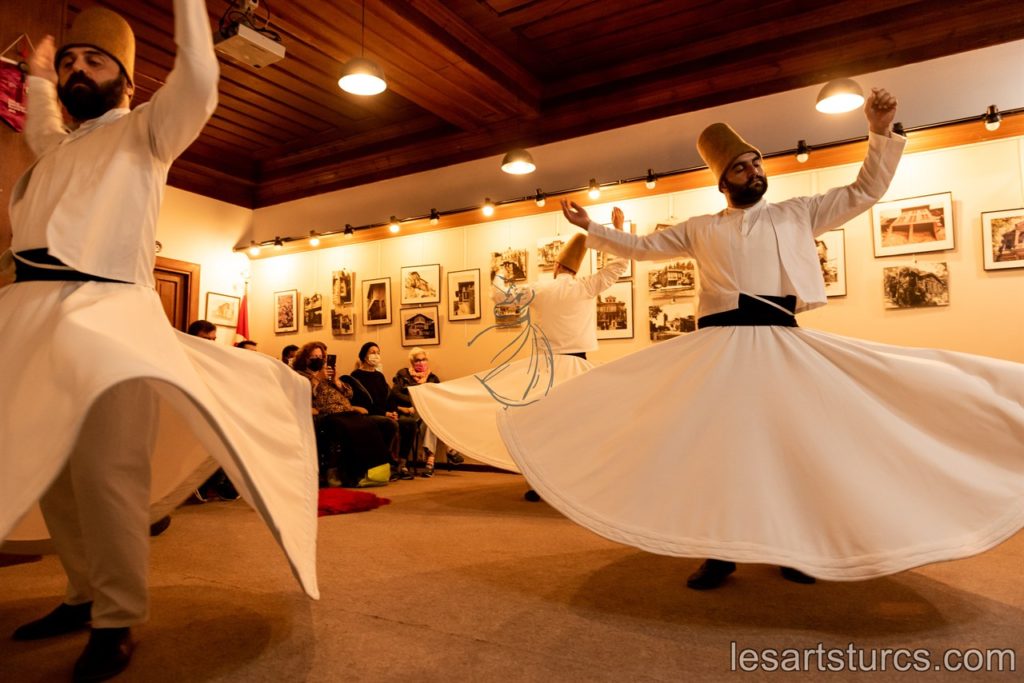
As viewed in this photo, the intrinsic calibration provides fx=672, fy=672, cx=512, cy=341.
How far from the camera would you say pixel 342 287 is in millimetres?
9039

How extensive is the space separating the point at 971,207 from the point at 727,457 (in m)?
4.76

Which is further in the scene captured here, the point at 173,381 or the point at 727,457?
the point at 727,457

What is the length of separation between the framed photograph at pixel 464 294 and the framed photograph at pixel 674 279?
2162 millimetres

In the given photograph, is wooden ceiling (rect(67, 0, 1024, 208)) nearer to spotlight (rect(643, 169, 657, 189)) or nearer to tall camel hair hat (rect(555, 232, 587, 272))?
spotlight (rect(643, 169, 657, 189))

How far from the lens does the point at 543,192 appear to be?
293 inches

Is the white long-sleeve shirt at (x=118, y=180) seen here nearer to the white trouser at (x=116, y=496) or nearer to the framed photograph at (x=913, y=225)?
the white trouser at (x=116, y=496)

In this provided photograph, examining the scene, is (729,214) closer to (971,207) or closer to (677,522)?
(677,522)

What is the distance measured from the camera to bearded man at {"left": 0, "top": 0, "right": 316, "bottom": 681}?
143 cm

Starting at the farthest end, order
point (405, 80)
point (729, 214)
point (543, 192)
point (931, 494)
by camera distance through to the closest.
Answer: point (543, 192) → point (405, 80) → point (729, 214) → point (931, 494)

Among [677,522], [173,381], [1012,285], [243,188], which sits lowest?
[677,522]

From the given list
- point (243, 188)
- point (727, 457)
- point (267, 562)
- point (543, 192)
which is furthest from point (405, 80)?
point (727, 457)

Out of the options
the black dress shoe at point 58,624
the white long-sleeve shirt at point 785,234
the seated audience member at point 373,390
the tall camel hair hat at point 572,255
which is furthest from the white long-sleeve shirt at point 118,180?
the seated audience member at point 373,390

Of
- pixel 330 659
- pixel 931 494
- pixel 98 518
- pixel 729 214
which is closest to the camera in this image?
pixel 98 518

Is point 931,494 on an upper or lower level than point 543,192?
lower
